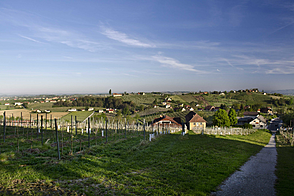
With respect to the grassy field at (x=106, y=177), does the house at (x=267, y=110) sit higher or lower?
lower

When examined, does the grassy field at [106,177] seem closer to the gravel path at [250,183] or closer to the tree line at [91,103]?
the gravel path at [250,183]

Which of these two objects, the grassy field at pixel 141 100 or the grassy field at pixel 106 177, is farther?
the grassy field at pixel 141 100

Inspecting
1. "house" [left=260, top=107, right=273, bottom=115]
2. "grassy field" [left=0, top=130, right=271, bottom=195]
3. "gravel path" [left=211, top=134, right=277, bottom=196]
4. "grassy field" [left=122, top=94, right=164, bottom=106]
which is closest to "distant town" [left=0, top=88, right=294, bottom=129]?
"house" [left=260, top=107, right=273, bottom=115]

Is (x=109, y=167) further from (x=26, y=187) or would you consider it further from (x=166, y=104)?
(x=166, y=104)

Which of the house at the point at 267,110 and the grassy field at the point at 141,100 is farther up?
the grassy field at the point at 141,100

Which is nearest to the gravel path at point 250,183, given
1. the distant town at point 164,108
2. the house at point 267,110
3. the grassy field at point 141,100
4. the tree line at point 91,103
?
the distant town at point 164,108

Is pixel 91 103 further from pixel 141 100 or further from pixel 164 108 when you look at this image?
pixel 141 100

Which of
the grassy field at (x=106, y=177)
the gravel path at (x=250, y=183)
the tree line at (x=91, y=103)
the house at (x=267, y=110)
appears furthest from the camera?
the house at (x=267, y=110)

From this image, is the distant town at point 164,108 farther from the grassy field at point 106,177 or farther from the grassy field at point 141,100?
the grassy field at point 106,177

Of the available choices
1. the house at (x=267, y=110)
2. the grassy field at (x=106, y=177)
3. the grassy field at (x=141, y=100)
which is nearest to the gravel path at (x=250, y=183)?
the grassy field at (x=106, y=177)

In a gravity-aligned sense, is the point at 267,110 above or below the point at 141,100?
Answer: below

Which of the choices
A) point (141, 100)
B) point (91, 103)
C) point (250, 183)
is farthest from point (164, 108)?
→ point (250, 183)

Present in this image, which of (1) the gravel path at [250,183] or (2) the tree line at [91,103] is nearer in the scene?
(1) the gravel path at [250,183]

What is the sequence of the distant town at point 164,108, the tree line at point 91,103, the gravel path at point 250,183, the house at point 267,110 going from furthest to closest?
1. the house at point 267,110
2. the tree line at point 91,103
3. the distant town at point 164,108
4. the gravel path at point 250,183
